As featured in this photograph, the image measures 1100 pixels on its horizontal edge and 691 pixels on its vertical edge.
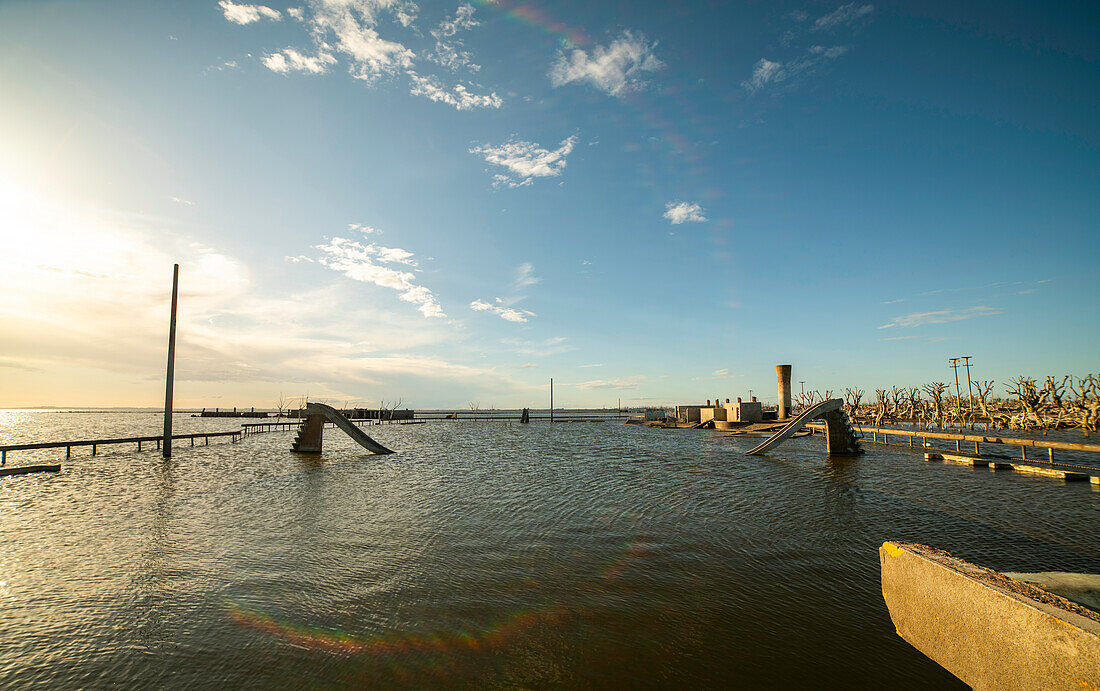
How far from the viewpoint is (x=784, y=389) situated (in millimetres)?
48188

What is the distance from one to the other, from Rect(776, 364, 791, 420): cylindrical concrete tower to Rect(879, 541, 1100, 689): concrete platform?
154 ft

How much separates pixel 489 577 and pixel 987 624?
260 inches

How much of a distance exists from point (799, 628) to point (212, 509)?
15.4 meters

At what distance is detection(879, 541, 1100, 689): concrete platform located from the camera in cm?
335

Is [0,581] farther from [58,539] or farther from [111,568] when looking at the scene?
[58,539]

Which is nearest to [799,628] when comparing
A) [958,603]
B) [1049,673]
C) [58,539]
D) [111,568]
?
[958,603]

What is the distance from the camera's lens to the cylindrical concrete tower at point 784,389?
157ft

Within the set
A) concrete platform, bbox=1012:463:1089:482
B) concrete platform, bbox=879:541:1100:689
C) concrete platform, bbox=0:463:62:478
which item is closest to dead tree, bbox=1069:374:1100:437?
concrete platform, bbox=1012:463:1089:482

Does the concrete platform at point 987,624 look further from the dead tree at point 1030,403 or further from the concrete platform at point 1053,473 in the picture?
the dead tree at point 1030,403

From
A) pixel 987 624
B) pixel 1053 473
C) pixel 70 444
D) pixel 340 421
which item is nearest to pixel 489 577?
pixel 987 624

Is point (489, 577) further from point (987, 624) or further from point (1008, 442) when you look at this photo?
point (1008, 442)

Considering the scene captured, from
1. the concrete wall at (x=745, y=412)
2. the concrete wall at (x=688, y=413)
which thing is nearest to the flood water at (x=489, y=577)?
the concrete wall at (x=745, y=412)

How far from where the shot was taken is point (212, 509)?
43.4ft

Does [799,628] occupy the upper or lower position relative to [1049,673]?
lower
